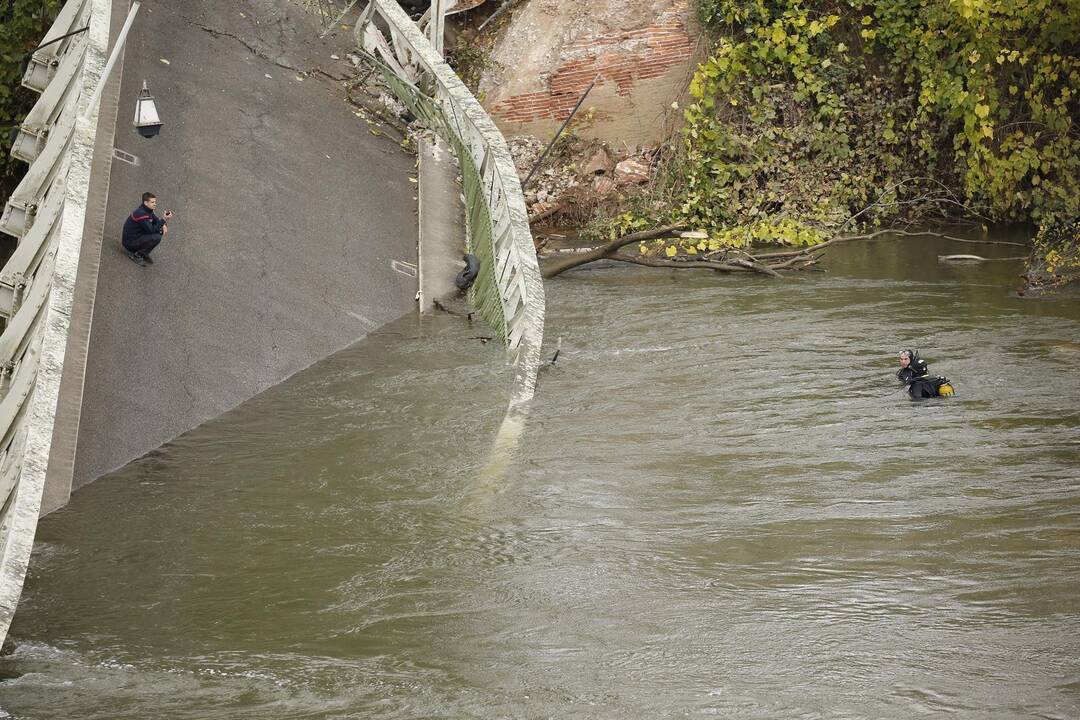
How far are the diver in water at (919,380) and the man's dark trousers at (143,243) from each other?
802cm

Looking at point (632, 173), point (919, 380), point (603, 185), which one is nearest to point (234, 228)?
point (603, 185)

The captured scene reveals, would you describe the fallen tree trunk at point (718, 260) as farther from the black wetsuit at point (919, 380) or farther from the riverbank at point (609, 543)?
the black wetsuit at point (919, 380)

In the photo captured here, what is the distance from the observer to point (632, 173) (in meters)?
20.9

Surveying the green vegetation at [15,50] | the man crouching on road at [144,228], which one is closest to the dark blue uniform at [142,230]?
the man crouching on road at [144,228]

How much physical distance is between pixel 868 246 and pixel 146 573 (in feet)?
42.8

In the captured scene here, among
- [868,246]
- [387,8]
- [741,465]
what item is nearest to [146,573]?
[741,465]

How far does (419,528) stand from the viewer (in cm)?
1071

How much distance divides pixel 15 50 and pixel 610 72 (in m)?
9.34

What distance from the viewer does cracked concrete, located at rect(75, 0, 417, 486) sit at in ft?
43.7

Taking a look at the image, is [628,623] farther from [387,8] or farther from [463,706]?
[387,8]

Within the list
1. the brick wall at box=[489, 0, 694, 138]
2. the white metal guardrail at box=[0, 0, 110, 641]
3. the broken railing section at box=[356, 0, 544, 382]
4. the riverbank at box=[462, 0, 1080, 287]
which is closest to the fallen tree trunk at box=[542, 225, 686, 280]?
the broken railing section at box=[356, 0, 544, 382]

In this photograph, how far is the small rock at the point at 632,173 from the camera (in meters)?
20.9

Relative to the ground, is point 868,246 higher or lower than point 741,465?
higher

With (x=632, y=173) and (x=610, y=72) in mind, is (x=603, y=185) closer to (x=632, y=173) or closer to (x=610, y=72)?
(x=632, y=173)
